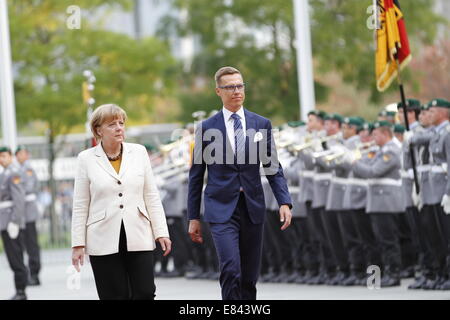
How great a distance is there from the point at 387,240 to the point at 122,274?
6981 millimetres

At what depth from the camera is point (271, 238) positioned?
1739cm

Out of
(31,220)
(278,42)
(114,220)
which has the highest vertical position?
(278,42)

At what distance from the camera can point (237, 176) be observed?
959 cm

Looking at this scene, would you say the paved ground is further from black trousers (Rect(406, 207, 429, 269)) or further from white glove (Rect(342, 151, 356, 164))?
white glove (Rect(342, 151, 356, 164))

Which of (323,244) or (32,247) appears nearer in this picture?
(323,244)

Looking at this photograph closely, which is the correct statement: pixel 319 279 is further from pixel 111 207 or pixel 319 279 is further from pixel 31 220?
pixel 111 207

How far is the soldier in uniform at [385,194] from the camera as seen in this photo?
48.9ft

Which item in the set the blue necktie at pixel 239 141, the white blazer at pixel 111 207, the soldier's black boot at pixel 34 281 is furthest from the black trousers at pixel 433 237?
the soldier's black boot at pixel 34 281

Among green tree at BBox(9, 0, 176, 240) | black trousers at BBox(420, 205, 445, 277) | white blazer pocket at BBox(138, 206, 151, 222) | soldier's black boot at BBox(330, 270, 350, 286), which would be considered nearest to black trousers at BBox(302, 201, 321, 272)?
soldier's black boot at BBox(330, 270, 350, 286)

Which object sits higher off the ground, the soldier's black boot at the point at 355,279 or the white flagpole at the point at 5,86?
the white flagpole at the point at 5,86

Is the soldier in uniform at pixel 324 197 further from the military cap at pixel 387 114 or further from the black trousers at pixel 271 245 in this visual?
the black trousers at pixel 271 245

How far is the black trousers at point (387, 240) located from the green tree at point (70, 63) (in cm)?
1645

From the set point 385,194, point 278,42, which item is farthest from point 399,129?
point 278,42

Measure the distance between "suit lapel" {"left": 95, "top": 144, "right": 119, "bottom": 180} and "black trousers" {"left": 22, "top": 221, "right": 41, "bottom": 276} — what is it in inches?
409
